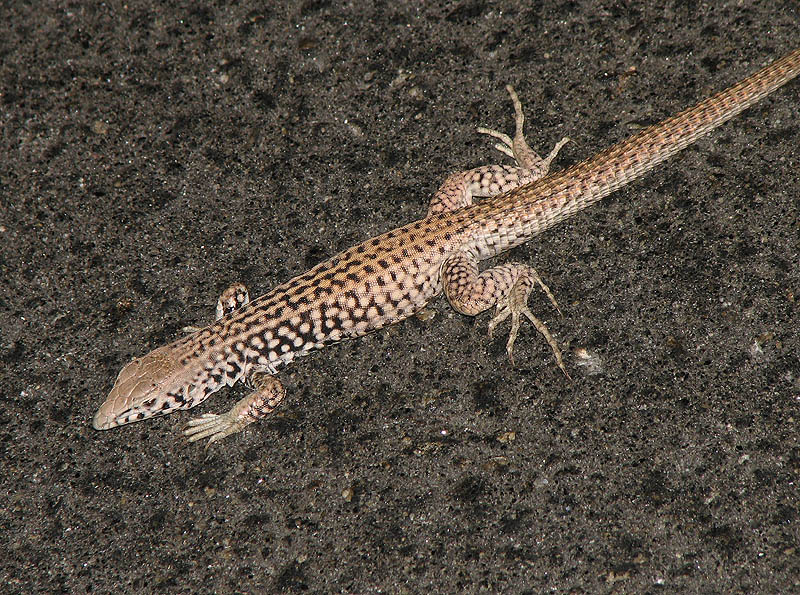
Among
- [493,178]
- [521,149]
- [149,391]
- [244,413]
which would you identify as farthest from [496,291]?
[149,391]

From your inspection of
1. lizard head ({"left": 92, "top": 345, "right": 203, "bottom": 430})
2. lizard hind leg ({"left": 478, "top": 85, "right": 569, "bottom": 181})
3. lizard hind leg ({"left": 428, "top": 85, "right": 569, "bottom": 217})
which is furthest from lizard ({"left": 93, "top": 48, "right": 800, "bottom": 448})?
lizard hind leg ({"left": 478, "top": 85, "right": 569, "bottom": 181})

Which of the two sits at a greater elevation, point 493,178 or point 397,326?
point 493,178

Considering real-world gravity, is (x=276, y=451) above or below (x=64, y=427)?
below

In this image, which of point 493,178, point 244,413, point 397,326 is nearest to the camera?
point 244,413

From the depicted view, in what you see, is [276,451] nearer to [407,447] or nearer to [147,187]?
[407,447]

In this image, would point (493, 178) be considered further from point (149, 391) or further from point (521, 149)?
point (149, 391)

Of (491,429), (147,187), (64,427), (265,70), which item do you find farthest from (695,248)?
(64,427)

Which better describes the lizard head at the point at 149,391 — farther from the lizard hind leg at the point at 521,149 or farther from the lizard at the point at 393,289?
the lizard hind leg at the point at 521,149

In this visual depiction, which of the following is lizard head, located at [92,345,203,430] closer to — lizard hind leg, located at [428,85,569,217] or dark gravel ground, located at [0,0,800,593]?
dark gravel ground, located at [0,0,800,593]
